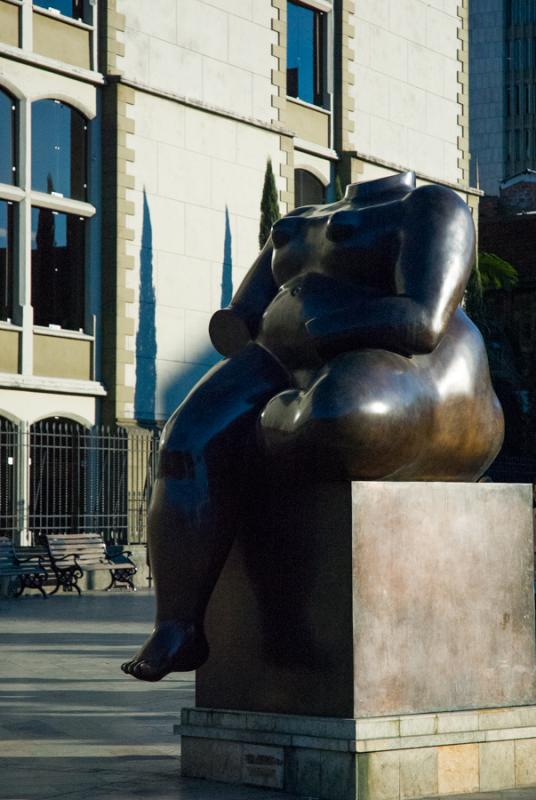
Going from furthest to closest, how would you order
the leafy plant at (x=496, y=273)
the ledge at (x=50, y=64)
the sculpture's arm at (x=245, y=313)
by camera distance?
the leafy plant at (x=496, y=273) → the ledge at (x=50, y=64) → the sculpture's arm at (x=245, y=313)

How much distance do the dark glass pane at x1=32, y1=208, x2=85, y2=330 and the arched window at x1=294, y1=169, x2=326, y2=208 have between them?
621 cm

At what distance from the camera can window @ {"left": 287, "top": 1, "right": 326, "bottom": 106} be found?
3161cm

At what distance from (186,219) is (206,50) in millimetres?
3080

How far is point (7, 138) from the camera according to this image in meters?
25.4

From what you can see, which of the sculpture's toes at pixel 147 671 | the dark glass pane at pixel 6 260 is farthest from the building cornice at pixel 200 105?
the sculpture's toes at pixel 147 671

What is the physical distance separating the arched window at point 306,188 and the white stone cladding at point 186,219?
2.23m

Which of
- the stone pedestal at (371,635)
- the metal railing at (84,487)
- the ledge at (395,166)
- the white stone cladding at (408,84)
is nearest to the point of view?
the stone pedestal at (371,635)

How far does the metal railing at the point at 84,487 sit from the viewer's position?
23844 mm

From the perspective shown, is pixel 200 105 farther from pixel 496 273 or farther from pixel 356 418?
pixel 356 418

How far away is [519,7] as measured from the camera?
99.6 m

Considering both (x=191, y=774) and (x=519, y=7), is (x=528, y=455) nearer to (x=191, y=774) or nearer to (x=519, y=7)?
(x=191, y=774)

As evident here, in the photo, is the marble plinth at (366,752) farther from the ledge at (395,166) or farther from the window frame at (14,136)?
the ledge at (395,166)

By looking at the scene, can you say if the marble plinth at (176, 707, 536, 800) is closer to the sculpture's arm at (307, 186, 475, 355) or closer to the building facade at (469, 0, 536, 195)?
the sculpture's arm at (307, 186, 475, 355)

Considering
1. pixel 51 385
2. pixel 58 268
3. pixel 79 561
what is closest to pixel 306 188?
pixel 58 268
